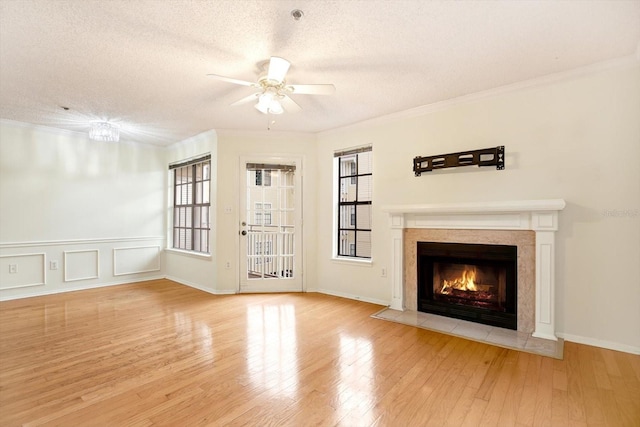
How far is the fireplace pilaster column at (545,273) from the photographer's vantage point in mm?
2863

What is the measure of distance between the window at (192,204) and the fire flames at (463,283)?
12.1 feet

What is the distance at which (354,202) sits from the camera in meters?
4.55

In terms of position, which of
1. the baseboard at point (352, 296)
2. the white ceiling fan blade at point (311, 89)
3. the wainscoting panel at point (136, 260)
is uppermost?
the white ceiling fan blade at point (311, 89)

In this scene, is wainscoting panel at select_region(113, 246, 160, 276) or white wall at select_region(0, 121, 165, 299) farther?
wainscoting panel at select_region(113, 246, 160, 276)

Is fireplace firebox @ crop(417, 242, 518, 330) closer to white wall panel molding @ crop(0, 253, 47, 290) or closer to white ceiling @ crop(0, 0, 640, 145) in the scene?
white ceiling @ crop(0, 0, 640, 145)

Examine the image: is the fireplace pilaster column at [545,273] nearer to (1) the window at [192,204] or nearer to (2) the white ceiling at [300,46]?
(2) the white ceiling at [300,46]

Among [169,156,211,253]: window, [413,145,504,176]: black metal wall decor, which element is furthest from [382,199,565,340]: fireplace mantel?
[169,156,211,253]: window

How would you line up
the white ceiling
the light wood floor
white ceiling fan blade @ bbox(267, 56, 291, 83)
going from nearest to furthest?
the light wood floor → the white ceiling → white ceiling fan blade @ bbox(267, 56, 291, 83)

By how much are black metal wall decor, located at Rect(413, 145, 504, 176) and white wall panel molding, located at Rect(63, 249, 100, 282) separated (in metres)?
5.18

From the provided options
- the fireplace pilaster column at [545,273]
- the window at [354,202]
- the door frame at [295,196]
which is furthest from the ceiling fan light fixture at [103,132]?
the fireplace pilaster column at [545,273]

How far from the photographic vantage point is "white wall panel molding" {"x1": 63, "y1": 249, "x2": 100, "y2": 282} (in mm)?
4836

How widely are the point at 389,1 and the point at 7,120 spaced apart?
207 inches

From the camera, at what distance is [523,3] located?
1926 millimetres

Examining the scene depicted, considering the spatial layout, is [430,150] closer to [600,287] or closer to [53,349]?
[600,287]
